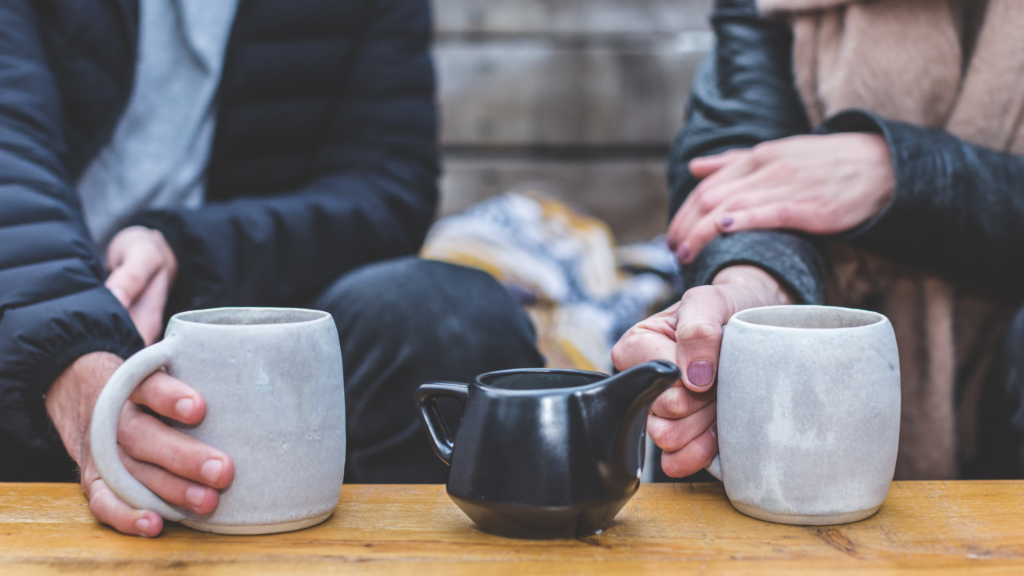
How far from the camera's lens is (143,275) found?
2.62 feet

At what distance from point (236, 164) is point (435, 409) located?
703 millimetres

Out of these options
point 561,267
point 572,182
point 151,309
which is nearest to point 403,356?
point 151,309

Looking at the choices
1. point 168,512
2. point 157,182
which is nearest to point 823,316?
point 168,512

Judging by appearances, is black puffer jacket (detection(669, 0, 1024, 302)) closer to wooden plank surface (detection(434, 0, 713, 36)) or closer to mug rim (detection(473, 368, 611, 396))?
mug rim (detection(473, 368, 611, 396))

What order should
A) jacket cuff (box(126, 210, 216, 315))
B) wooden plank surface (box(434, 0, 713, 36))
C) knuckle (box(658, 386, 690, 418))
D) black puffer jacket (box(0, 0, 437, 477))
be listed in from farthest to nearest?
wooden plank surface (box(434, 0, 713, 36)) → jacket cuff (box(126, 210, 216, 315)) → black puffer jacket (box(0, 0, 437, 477)) → knuckle (box(658, 386, 690, 418))

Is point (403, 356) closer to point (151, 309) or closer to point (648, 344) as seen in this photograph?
point (151, 309)

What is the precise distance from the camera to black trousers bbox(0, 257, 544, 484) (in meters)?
0.85

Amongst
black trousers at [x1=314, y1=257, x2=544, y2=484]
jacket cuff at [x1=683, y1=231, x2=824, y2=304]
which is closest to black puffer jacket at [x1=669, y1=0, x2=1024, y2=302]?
jacket cuff at [x1=683, y1=231, x2=824, y2=304]

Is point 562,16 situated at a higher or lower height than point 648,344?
higher

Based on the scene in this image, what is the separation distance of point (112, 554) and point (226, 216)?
55 cm

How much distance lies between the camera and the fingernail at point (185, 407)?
441 millimetres

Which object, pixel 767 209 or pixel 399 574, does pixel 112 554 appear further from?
pixel 767 209

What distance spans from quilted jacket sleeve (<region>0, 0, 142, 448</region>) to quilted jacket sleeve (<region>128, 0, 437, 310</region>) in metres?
0.14

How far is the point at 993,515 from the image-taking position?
489mm
